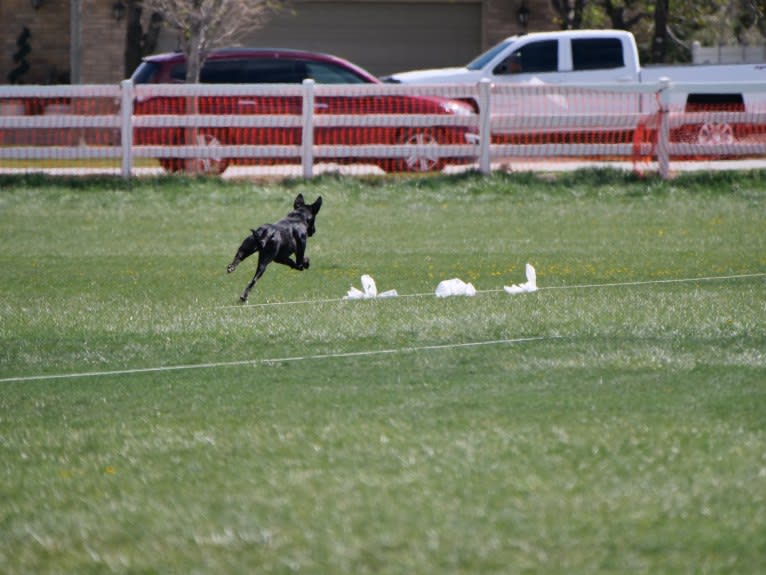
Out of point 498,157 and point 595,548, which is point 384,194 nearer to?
point 498,157

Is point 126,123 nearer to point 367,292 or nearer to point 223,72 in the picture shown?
point 223,72

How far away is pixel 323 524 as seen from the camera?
5316 mm

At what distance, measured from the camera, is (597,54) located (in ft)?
82.5

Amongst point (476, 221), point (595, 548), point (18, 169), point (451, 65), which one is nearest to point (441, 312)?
point (595, 548)

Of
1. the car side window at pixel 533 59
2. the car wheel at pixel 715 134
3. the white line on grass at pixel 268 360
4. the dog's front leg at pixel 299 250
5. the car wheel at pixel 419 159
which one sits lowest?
the white line on grass at pixel 268 360

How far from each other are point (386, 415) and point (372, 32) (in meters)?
29.0

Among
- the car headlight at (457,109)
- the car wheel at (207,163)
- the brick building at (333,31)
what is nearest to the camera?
the car wheel at (207,163)

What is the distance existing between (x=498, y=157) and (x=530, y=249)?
599 cm

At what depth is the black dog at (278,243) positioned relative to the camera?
10469 millimetres

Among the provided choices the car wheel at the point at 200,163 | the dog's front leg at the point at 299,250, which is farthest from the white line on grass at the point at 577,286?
the car wheel at the point at 200,163

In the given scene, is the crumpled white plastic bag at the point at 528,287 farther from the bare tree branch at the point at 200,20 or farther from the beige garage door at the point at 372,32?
the beige garage door at the point at 372,32

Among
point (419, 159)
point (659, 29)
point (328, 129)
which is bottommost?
point (419, 159)

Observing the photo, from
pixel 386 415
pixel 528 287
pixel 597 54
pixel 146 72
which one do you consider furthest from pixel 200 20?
pixel 386 415

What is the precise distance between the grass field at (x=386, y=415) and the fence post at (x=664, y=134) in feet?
19.9
